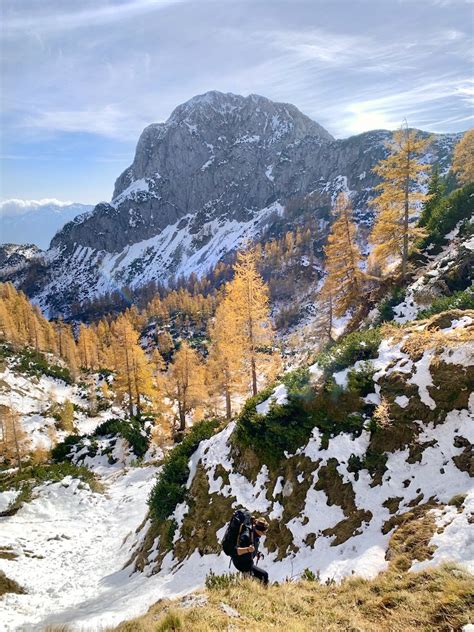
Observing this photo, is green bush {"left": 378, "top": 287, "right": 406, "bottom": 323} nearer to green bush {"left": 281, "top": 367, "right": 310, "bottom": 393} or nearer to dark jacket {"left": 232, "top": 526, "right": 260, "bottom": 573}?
green bush {"left": 281, "top": 367, "right": 310, "bottom": 393}

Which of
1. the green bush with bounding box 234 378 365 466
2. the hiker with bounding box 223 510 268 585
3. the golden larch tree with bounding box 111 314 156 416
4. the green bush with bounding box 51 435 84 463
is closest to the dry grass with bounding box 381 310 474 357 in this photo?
the green bush with bounding box 234 378 365 466

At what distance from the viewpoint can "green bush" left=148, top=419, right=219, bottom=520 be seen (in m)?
16.3

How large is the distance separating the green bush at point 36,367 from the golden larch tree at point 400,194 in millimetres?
58210

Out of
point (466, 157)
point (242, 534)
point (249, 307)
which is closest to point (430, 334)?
point (242, 534)

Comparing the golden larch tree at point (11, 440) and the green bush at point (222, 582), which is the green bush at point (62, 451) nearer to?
the golden larch tree at point (11, 440)

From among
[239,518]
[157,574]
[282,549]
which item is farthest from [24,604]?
[239,518]

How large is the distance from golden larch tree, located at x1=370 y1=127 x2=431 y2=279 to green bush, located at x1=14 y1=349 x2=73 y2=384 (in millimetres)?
58210

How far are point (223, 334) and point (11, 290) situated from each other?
9803cm

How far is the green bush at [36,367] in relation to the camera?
6197cm

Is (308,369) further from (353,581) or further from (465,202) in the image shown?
(465,202)

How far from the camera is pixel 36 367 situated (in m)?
65.8

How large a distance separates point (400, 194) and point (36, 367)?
6436cm

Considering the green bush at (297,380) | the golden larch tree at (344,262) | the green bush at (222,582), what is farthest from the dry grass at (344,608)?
the golden larch tree at (344,262)

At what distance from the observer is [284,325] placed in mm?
124312
